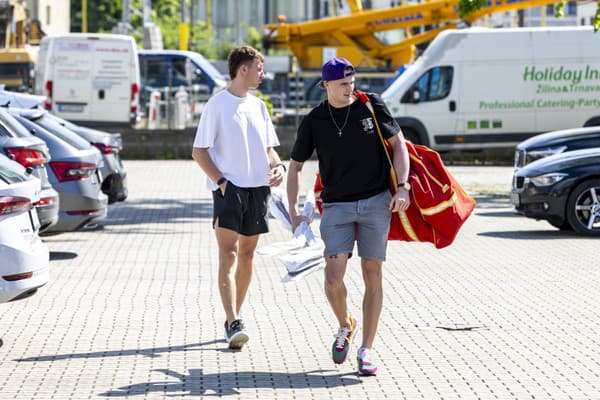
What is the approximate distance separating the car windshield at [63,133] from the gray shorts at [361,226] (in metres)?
7.57

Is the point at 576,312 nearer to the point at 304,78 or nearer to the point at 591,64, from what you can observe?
the point at 591,64

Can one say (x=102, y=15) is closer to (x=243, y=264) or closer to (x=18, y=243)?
(x=243, y=264)

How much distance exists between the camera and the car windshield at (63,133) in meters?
15.5

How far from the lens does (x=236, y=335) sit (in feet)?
29.0

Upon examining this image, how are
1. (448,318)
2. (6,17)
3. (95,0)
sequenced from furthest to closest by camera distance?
(95,0) → (6,17) → (448,318)

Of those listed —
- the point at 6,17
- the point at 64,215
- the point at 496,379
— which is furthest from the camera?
the point at 6,17

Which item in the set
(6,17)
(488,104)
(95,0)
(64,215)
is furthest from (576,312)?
(95,0)

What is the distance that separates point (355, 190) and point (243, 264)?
132 cm

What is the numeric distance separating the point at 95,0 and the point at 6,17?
143ft

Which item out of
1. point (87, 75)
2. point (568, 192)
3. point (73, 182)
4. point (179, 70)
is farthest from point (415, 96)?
point (73, 182)

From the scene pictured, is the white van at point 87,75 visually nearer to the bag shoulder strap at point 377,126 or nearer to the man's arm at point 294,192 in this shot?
the man's arm at point 294,192

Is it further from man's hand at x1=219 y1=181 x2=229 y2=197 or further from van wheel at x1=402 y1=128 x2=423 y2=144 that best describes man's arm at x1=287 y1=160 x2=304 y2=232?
van wheel at x1=402 y1=128 x2=423 y2=144

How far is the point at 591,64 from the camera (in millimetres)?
30328

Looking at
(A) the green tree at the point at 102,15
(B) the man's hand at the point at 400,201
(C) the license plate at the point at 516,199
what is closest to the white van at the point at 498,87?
(C) the license plate at the point at 516,199
